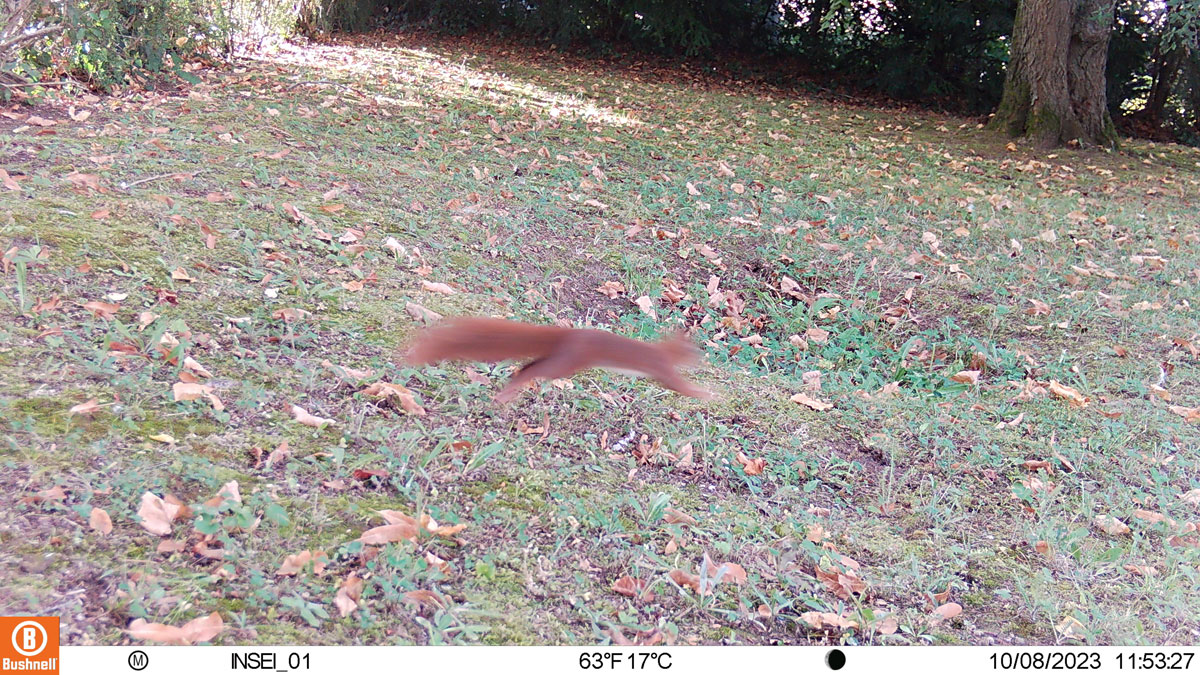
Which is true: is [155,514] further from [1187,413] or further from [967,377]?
[1187,413]

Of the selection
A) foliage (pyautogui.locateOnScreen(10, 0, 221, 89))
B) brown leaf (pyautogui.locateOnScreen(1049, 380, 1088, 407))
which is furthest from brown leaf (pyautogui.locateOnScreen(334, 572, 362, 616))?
foliage (pyautogui.locateOnScreen(10, 0, 221, 89))

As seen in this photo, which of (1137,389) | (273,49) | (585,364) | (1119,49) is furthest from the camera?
(1119,49)

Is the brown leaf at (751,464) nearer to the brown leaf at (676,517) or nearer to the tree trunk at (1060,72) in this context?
the brown leaf at (676,517)

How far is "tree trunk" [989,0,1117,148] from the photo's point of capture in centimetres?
775

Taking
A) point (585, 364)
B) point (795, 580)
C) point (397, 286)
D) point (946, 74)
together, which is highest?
point (946, 74)

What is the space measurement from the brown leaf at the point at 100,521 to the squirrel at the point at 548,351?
53.6 inches

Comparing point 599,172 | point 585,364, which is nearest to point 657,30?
point 599,172

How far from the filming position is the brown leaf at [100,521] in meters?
1.94

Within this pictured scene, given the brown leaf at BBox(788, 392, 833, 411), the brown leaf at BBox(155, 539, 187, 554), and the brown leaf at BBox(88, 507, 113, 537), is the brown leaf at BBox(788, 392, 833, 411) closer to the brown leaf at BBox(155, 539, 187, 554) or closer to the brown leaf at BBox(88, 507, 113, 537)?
the brown leaf at BBox(155, 539, 187, 554)

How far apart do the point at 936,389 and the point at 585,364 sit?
3062mm

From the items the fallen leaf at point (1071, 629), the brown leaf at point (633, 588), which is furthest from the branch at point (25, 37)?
the fallen leaf at point (1071, 629)

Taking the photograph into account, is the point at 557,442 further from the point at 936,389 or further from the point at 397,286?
the point at 936,389

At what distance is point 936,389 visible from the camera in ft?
12.0

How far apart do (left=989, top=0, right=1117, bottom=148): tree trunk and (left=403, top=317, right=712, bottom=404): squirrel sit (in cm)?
816
